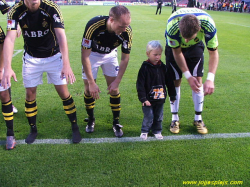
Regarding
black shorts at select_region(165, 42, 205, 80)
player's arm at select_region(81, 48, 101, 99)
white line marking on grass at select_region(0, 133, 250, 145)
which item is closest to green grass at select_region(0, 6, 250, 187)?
white line marking on grass at select_region(0, 133, 250, 145)

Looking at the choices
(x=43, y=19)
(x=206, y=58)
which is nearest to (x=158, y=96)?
(x=43, y=19)

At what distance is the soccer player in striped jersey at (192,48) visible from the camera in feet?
8.24

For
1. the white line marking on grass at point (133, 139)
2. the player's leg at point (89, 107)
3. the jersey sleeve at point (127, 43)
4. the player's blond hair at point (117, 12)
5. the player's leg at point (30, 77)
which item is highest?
the player's blond hair at point (117, 12)

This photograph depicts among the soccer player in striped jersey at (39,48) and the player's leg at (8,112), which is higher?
the soccer player in striped jersey at (39,48)

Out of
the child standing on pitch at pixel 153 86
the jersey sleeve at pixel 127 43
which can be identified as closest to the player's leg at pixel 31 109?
the jersey sleeve at pixel 127 43

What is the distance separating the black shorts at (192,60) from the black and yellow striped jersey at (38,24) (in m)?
1.54

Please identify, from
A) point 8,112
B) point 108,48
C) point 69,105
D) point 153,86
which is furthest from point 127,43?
point 8,112

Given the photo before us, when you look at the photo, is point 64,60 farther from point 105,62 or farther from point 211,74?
point 211,74

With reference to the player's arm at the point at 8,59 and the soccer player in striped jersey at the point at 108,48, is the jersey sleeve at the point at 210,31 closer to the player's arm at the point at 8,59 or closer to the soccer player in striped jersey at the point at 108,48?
the soccer player in striped jersey at the point at 108,48

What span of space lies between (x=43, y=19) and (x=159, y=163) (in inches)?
84.3

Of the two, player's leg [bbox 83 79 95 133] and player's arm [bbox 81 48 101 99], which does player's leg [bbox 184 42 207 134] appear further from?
player's leg [bbox 83 79 95 133]

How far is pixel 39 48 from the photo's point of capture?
Result: 9.80ft

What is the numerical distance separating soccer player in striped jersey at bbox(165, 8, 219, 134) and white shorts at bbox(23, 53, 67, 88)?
144 centimetres

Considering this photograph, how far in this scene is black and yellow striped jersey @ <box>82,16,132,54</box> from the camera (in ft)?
9.09
